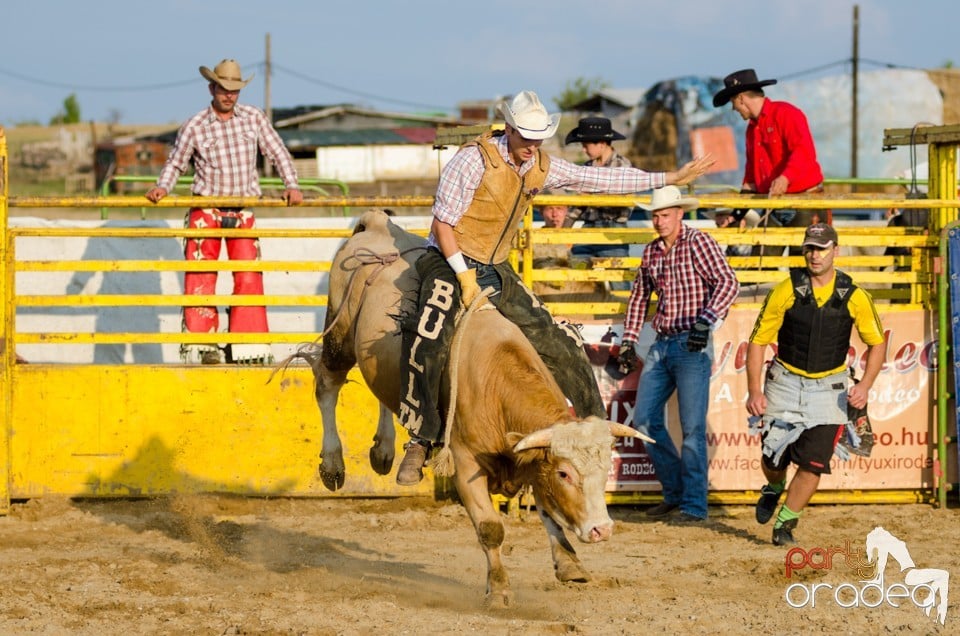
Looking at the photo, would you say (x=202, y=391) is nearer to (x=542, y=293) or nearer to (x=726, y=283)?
(x=542, y=293)

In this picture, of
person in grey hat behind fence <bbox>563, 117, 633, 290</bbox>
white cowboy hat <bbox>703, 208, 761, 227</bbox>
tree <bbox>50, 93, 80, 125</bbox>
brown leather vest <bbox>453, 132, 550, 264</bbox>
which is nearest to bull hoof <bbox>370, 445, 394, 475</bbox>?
brown leather vest <bbox>453, 132, 550, 264</bbox>

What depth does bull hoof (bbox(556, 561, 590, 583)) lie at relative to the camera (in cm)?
594

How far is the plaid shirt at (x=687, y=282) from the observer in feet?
27.4

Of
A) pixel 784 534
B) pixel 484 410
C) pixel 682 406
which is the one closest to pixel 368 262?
pixel 484 410

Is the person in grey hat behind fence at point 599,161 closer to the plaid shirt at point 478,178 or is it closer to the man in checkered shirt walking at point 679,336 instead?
the man in checkered shirt walking at point 679,336

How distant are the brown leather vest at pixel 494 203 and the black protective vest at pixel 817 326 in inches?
79.1

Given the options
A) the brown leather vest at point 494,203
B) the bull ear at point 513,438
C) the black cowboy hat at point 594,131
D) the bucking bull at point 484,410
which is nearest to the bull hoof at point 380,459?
the bucking bull at point 484,410

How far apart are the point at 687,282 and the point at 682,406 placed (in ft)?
2.84

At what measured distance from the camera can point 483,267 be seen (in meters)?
6.71

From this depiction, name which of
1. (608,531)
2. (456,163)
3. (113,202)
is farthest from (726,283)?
(113,202)

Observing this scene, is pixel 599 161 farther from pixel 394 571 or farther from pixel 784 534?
pixel 394 571

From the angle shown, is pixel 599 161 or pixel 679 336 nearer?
pixel 679 336

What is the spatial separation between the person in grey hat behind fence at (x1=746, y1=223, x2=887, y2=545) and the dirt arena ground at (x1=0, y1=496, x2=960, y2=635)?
0.56 metres

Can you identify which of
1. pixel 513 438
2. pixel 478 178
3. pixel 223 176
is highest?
pixel 223 176
